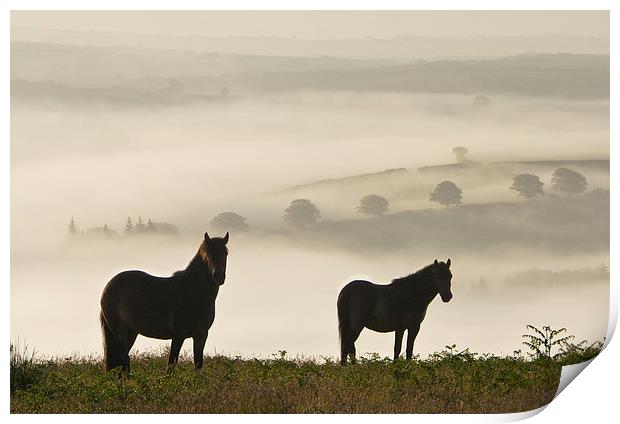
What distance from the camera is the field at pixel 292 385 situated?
11359mm

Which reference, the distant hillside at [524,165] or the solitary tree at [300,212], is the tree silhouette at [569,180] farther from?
the solitary tree at [300,212]

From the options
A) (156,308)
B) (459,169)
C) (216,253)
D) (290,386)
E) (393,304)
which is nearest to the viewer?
(290,386)

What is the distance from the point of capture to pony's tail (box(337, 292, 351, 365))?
39.0 ft

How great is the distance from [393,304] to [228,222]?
1.79 metres

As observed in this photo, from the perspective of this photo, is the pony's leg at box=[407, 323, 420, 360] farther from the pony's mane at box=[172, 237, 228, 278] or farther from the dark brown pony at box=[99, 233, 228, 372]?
the pony's mane at box=[172, 237, 228, 278]

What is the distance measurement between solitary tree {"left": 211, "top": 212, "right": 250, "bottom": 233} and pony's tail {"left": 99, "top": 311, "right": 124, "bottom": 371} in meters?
1.38

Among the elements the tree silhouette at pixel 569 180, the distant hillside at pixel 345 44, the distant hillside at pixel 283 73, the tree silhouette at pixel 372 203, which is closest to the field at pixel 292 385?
the tree silhouette at pixel 372 203

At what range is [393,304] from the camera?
474 inches

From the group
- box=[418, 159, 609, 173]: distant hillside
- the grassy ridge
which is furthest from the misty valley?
the grassy ridge

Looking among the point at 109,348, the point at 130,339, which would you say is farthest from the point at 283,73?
the point at 109,348

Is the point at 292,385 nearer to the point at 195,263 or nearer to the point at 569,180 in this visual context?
the point at 195,263

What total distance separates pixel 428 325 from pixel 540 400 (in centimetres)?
127

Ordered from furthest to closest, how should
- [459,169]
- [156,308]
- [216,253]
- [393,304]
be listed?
[393,304], [459,169], [156,308], [216,253]

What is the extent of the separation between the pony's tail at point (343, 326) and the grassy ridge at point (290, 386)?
0.54 feet
